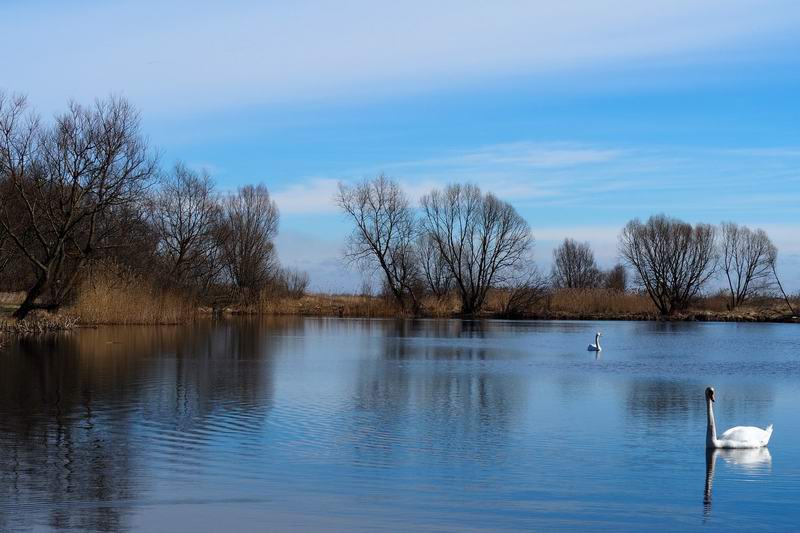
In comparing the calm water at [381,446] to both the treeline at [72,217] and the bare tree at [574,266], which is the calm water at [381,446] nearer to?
the treeline at [72,217]

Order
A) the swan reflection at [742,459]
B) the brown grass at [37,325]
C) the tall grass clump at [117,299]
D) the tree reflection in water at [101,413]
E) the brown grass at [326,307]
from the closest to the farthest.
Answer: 1. the tree reflection in water at [101,413]
2. the swan reflection at [742,459]
3. the brown grass at [37,325]
4. the tall grass clump at [117,299]
5. the brown grass at [326,307]

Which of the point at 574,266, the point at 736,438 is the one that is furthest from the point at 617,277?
the point at 736,438

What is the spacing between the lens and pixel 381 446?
1122 cm

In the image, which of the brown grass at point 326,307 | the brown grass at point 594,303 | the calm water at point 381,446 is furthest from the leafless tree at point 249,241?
the calm water at point 381,446

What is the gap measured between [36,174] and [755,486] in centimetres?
2987

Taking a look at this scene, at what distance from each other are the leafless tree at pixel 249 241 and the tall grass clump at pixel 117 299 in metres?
17.8

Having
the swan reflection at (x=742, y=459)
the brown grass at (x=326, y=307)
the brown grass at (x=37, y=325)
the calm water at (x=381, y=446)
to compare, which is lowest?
the swan reflection at (x=742, y=459)

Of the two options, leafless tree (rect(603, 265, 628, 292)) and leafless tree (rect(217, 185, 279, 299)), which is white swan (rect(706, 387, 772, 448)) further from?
leafless tree (rect(603, 265, 628, 292))

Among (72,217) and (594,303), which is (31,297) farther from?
(594,303)

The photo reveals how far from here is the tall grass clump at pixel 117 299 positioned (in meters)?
36.3

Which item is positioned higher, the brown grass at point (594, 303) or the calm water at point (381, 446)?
the brown grass at point (594, 303)

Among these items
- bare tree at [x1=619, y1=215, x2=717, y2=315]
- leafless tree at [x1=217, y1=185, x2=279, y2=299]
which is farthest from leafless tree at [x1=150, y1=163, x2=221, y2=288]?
bare tree at [x1=619, y1=215, x2=717, y2=315]

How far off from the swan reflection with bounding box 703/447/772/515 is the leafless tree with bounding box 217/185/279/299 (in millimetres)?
48753

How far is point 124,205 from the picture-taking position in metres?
35.6
